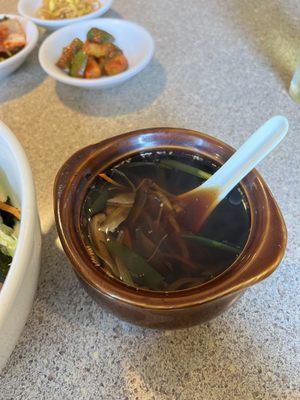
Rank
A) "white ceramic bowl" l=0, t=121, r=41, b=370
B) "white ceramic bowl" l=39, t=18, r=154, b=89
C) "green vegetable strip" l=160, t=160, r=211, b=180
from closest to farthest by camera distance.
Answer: "white ceramic bowl" l=0, t=121, r=41, b=370
"green vegetable strip" l=160, t=160, r=211, b=180
"white ceramic bowl" l=39, t=18, r=154, b=89

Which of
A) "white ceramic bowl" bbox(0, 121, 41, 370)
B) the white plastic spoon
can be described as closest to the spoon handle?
the white plastic spoon

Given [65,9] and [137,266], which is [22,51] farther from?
[137,266]

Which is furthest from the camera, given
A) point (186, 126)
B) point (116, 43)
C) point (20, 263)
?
point (116, 43)

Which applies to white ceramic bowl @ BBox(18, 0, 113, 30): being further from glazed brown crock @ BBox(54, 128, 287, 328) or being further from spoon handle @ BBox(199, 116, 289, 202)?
spoon handle @ BBox(199, 116, 289, 202)

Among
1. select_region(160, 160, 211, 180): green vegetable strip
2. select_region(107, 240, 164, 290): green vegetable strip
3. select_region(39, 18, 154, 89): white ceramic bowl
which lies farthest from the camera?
select_region(39, 18, 154, 89): white ceramic bowl

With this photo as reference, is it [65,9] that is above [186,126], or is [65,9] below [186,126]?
above

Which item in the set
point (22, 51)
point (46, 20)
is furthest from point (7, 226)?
point (46, 20)

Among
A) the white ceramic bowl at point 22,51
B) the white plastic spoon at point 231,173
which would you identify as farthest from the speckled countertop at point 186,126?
the white plastic spoon at point 231,173

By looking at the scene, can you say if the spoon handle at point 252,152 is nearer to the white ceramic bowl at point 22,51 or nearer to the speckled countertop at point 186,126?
the speckled countertop at point 186,126
